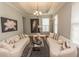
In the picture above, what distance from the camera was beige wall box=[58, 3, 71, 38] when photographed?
148 centimetres

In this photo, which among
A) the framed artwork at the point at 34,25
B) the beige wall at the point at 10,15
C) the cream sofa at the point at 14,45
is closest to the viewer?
the beige wall at the point at 10,15

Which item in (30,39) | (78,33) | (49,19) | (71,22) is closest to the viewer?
(78,33)

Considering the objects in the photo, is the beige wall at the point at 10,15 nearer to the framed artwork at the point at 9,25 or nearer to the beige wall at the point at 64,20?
the framed artwork at the point at 9,25

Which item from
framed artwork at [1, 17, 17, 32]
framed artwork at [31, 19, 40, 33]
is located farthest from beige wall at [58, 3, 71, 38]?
framed artwork at [1, 17, 17, 32]

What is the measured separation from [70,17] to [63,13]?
146 mm

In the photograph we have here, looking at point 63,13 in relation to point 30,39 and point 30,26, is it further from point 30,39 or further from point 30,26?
point 30,39

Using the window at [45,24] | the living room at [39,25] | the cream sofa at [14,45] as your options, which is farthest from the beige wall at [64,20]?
the cream sofa at [14,45]

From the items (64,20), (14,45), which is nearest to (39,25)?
(64,20)

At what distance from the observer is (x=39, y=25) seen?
5.23 ft

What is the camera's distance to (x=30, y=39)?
5.52 feet

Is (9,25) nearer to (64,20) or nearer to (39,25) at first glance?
(39,25)

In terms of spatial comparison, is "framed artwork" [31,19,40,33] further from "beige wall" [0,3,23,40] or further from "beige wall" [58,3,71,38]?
"beige wall" [58,3,71,38]

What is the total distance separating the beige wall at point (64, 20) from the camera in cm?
148

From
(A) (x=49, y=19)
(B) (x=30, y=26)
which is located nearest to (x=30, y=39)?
(B) (x=30, y=26)
